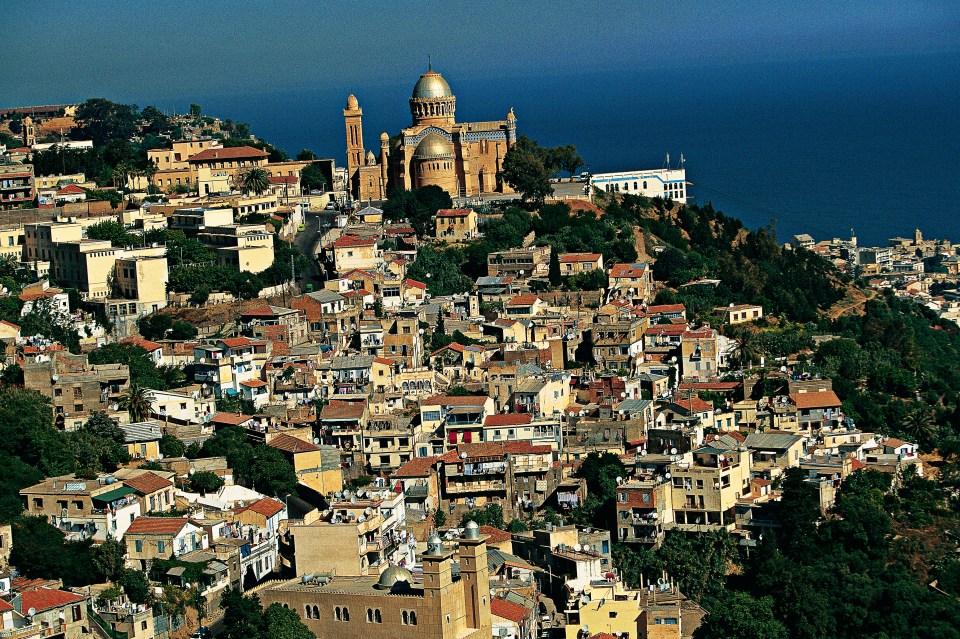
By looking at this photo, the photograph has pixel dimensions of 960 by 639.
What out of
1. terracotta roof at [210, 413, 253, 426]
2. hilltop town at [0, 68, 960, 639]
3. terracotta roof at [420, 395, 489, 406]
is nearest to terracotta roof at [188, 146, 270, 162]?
hilltop town at [0, 68, 960, 639]

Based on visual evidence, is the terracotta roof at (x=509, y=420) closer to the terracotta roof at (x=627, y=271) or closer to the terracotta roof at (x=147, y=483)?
the terracotta roof at (x=147, y=483)

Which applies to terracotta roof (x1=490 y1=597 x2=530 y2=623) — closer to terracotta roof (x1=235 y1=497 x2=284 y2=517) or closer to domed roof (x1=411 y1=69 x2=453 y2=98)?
terracotta roof (x1=235 y1=497 x2=284 y2=517)

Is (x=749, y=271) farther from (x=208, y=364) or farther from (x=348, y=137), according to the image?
(x=208, y=364)

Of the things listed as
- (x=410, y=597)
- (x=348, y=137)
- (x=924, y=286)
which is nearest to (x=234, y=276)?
(x=348, y=137)

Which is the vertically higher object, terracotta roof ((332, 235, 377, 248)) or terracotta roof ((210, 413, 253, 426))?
terracotta roof ((332, 235, 377, 248))

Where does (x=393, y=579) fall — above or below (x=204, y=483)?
below

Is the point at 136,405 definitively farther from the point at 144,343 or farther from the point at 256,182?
the point at 256,182

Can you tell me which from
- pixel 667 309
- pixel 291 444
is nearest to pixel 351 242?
pixel 667 309
